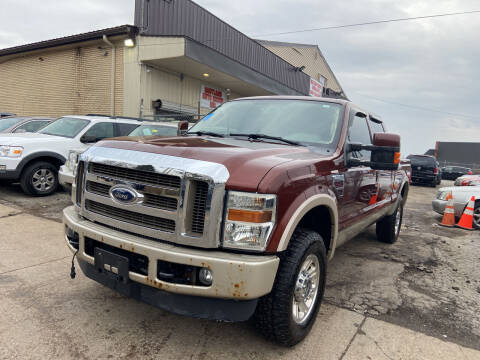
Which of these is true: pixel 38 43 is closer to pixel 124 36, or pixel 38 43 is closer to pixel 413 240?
pixel 124 36

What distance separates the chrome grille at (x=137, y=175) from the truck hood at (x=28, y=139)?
5.10m

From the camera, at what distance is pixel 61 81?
1410 centimetres

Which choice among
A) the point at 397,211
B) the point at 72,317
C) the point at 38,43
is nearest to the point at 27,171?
the point at 72,317

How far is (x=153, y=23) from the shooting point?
1180 centimetres

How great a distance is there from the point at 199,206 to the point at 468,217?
287 inches

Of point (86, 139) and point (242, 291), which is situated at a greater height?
point (86, 139)

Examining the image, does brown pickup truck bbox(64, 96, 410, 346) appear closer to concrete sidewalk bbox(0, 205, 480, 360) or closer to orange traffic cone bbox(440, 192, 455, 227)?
concrete sidewalk bbox(0, 205, 480, 360)

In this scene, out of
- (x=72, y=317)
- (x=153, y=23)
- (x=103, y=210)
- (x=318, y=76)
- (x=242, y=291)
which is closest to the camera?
(x=242, y=291)

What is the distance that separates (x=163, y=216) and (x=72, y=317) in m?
1.30

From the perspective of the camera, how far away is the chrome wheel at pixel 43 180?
6883 mm

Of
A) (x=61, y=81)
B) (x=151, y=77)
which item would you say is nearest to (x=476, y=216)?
(x=151, y=77)

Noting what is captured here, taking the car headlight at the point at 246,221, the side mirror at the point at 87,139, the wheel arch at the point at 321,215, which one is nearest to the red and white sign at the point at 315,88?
the side mirror at the point at 87,139

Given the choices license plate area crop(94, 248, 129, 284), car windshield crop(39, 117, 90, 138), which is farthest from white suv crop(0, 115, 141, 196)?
license plate area crop(94, 248, 129, 284)

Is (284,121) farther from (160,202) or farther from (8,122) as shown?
(8,122)
